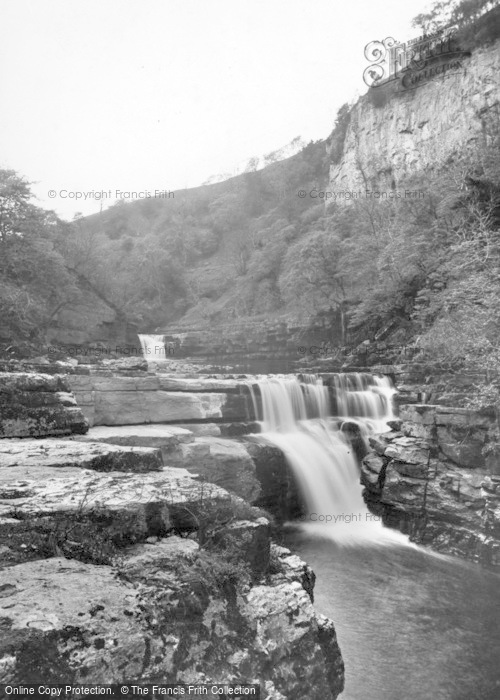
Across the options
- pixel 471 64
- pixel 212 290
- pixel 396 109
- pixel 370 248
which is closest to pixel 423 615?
pixel 370 248

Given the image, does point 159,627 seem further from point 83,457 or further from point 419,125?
point 419,125

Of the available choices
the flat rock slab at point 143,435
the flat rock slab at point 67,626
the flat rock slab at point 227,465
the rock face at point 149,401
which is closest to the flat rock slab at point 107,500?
the flat rock slab at point 67,626

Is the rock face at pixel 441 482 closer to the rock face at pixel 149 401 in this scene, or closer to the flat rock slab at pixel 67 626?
the rock face at pixel 149 401

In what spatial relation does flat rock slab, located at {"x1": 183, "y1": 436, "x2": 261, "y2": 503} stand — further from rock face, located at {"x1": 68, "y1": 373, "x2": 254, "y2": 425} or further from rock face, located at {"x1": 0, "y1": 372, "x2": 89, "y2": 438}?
rock face, located at {"x1": 0, "y1": 372, "x2": 89, "y2": 438}

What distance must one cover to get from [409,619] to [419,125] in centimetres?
4235

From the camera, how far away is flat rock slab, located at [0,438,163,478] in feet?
13.6

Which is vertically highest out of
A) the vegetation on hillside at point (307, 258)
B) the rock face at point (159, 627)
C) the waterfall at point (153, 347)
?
the vegetation on hillside at point (307, 258)

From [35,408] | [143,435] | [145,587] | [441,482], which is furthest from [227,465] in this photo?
[145,587]

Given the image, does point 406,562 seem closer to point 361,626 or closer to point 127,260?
point 361,626

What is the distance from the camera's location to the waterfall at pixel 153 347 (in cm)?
3174

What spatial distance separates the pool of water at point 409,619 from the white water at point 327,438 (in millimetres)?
1127

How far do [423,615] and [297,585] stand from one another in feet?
15.6

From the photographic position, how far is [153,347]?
108ft

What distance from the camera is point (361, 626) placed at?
636 centimetres
